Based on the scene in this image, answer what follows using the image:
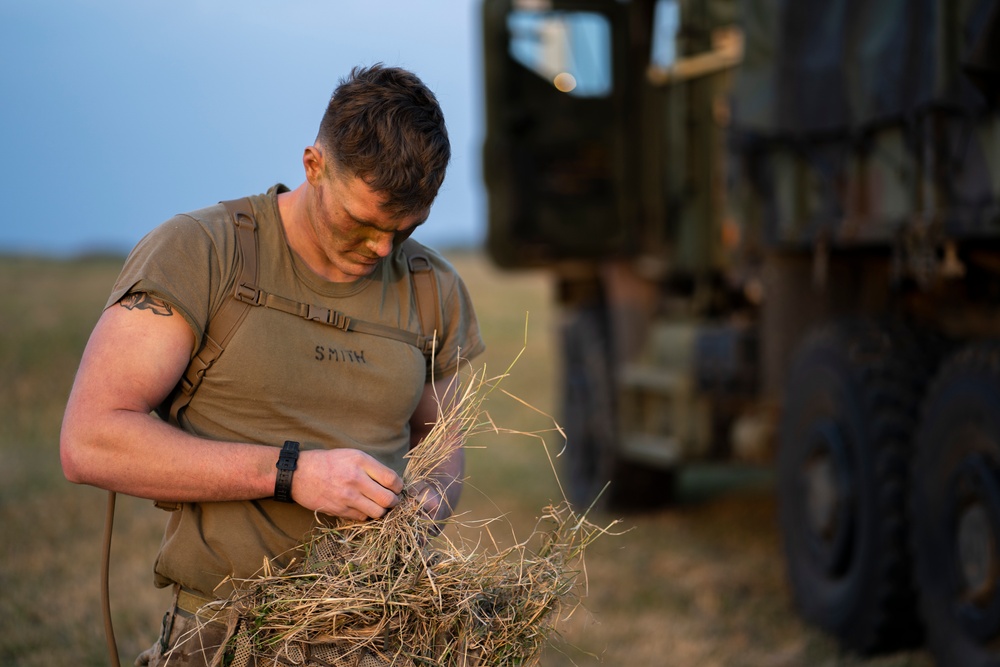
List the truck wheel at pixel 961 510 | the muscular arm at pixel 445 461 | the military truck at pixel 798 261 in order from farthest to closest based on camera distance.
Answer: the military truck at pixel 798 261 < the truck wheel at pixel 961 510 < the muscular arm at pixel 445 461

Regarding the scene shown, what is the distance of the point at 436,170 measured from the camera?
2461 mm

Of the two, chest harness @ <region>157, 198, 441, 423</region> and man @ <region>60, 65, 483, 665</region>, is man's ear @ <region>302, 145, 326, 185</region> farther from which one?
chest harness @ <region>157, 198, 441, 423</region>

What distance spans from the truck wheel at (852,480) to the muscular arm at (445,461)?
2879 millimetres

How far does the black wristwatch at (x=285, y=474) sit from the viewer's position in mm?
2396

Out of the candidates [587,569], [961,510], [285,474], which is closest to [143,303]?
[285,474]

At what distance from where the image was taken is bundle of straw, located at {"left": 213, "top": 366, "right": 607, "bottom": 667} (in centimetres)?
237

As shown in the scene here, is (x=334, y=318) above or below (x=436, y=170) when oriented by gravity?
below

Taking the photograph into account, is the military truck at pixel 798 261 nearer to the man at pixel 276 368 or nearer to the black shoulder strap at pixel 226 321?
the man at pixel 276 368

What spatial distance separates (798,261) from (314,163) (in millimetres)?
4362

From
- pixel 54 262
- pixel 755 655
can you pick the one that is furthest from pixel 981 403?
pixel 54 262

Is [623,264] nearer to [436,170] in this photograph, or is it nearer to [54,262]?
[436,170]

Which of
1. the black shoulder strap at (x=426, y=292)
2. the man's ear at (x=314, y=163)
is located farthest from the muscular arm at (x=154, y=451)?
the black shoulder strap at (x=426, y=292)

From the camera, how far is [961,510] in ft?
15.6

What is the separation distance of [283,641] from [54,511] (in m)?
6.55
